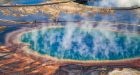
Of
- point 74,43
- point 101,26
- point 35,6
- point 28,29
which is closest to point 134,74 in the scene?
point 74,43

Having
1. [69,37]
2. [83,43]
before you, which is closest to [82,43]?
[83,43]

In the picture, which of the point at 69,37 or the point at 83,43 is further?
the point at 69,37

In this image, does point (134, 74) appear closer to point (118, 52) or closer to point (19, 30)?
point (118, 52)

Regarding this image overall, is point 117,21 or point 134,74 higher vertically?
point 117,21

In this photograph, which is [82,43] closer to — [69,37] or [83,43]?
[83,43]

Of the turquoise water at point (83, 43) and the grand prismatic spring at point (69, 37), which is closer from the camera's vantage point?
the grand prismatic spring at point (69, 37)

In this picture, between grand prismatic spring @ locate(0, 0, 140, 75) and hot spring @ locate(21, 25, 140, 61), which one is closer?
grand prismatic spring @ locate(0, 0, 140, 75)
